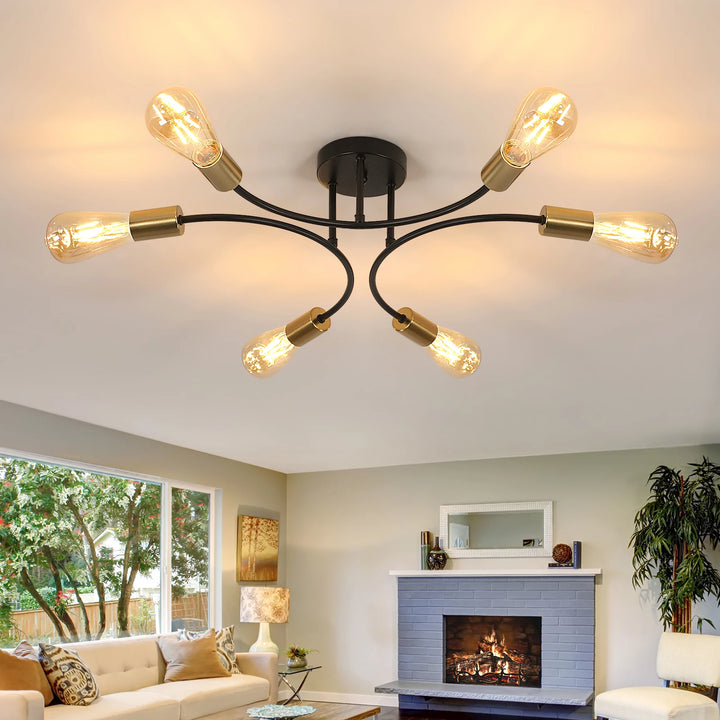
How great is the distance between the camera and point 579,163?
2.46 metres

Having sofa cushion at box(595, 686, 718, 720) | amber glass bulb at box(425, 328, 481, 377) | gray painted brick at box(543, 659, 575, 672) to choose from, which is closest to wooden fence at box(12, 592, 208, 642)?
gray painted brick at box(543, 659, 575, 672)

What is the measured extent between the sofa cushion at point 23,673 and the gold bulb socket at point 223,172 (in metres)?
3.94

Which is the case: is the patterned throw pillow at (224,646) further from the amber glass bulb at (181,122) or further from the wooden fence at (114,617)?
the amber glass bulb at (181,122)

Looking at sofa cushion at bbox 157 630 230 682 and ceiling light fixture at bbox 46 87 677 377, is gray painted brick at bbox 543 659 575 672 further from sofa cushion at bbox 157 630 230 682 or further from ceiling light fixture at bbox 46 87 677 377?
ceiling light fixture at bbox 46 87 677 377

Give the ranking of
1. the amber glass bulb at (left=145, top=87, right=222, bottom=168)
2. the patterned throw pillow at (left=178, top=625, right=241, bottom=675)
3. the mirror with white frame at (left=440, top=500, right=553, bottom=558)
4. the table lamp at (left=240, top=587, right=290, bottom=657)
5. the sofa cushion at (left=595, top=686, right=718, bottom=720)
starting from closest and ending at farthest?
the amber glass bulb at (left=145, top=87, right=222, bottom=168) → the sofa cushion at (left=595, top=686, right=718, bottom=720) → the patterned throw pillow at (left=178, top=625, right=241, bottom=675) → the table lamp at (left=240, top=587, right=290, bottom=657) → the mirror with white frame at (left=440, top=500, right=553, bottom=558)

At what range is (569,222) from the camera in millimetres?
1938

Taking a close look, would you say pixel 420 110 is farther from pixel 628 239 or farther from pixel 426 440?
pixel 426 440

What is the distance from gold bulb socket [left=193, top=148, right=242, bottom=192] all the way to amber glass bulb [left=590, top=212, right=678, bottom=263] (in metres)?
0.82

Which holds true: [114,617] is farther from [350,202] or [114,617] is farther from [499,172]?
[499,172]

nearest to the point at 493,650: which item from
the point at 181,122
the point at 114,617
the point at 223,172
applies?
the point at 114,617

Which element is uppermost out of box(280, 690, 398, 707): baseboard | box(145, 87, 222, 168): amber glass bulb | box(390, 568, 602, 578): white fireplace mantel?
box(145, 87, 222, 168): amber glass bulb

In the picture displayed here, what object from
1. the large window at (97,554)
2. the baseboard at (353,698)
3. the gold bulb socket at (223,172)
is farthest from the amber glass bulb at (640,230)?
the baseboard at (353,698)

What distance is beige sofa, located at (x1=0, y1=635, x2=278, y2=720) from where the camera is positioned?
5.14 metres

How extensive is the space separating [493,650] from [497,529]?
3.62ft
